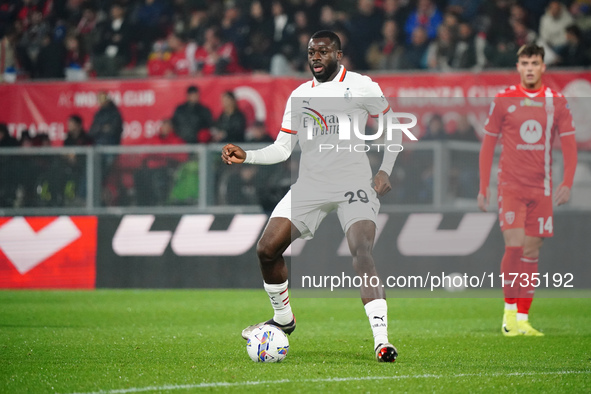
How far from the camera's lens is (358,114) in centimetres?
675

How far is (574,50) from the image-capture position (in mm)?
14570

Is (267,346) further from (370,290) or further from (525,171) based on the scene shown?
(525,171)

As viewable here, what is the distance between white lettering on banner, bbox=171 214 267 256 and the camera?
1289 cm

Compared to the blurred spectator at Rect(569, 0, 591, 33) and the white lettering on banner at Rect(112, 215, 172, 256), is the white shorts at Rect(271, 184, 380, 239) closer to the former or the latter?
the white lettering on banner at Rect(112, 215, 172, 256)

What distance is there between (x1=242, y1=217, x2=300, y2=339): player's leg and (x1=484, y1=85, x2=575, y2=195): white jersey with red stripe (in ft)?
8.93

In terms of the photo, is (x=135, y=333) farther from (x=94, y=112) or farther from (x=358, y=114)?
(x=94, y=112)

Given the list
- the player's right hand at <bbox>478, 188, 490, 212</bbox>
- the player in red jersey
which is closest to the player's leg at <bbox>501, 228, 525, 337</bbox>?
the player in red jersey

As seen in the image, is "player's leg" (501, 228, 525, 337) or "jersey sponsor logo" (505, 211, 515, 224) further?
"jersey sponsor logo" (505, 211, 515, 224)

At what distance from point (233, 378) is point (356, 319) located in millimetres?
4170

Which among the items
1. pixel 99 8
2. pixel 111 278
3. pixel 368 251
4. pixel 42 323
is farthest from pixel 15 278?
pixel 368 251

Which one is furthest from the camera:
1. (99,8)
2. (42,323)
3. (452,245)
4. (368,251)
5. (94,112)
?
(99,8)

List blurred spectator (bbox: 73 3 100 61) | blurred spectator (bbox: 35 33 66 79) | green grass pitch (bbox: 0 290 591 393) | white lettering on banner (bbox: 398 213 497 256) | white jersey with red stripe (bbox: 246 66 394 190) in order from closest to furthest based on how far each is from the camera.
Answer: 1. green grass pitch (bbox: 0 290 591 393)
2. white jersey with red stripe (bbox: 246 66 394 190)
3. white lettering on banner (bbox: 398 213 497 256)
4. blurred spectator (bbox: 35 33 66 79)
5. blurred spectator (bbox: 73 3 100 61)

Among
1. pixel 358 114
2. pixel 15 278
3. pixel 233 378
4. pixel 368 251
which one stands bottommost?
pixel 15 278

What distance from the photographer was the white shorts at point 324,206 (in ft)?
21.3
